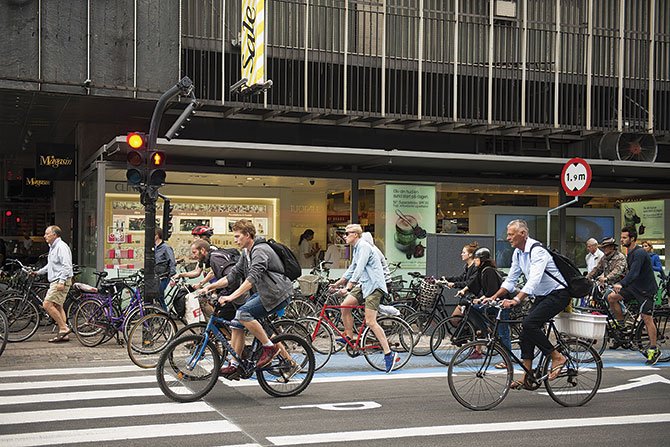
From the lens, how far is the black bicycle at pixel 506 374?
8805 millimetres

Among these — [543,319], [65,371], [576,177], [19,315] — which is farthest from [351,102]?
[543,319]

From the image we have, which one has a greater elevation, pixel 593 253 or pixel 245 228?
pixel 245 228

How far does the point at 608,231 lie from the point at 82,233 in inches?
522

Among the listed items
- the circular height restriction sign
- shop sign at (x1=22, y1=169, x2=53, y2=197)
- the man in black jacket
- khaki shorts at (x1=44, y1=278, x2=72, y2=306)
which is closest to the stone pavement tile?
khaki shorts at (x1=44, y1=278, x2=72, y2=306)

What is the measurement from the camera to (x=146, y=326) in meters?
12.2

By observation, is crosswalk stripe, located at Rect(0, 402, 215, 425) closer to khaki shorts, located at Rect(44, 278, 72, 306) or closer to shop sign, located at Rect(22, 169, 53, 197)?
khaki shorts, located at Rect(44, 278, 72, 306)

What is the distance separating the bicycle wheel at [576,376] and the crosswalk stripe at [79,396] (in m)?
4.44

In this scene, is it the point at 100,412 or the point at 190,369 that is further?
the point at 190,369

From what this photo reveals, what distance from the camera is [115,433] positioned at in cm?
772

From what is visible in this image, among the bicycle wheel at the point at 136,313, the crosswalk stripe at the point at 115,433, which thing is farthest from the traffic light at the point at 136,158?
the crosswalk stripe at the point at 115,433

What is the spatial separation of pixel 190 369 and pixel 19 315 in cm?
Result: 679

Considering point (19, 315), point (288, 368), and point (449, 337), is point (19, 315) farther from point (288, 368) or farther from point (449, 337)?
point (449, 337)

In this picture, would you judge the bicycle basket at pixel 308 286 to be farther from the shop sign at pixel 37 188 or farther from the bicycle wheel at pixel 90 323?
the shop sign at pixel 37 188

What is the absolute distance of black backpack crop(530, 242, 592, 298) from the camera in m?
8.99
